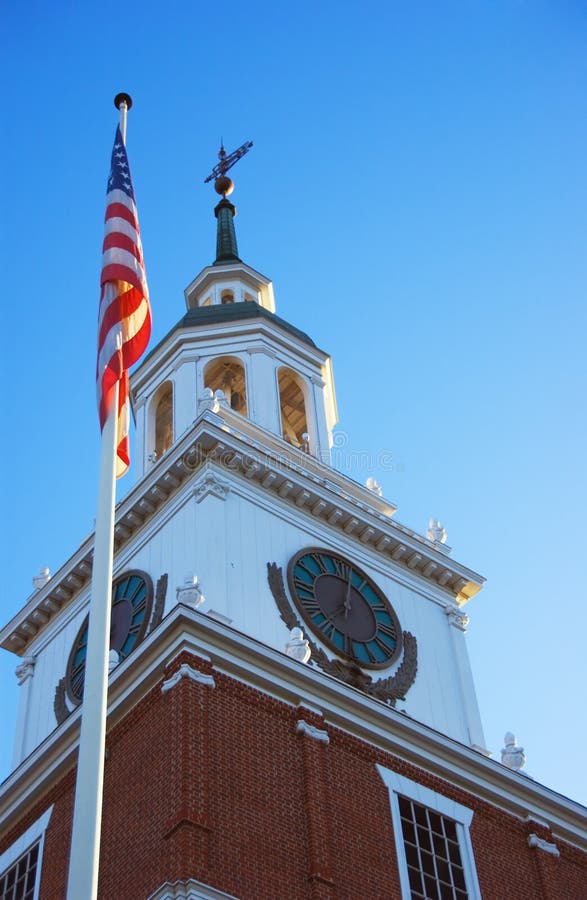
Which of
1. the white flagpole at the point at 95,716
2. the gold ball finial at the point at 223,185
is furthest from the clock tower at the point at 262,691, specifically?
the gold ball finial at the point at 223,185

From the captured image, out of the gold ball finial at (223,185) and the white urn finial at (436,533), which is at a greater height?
the gold ball finial at (223,185)

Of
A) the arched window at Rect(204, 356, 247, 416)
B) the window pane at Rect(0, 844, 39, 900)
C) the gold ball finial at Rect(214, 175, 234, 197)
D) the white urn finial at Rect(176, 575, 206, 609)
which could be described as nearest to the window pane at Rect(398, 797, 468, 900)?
the white urn finial at Rect(176, 575, 206, 609)

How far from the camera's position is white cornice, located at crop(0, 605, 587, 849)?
24484 mm

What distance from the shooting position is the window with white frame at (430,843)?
24.5 m

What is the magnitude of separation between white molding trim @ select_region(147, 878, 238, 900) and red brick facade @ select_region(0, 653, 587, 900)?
0.20 metres

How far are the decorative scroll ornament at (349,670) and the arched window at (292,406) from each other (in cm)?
813

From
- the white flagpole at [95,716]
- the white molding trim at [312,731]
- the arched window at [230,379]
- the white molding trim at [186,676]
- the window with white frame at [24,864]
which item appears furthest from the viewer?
the arched window at [230,379]

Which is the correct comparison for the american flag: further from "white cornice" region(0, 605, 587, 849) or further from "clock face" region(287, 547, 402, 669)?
"clock face" region(287, 547, 402, 669)

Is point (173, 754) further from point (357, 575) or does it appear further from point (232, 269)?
point (232, 269)

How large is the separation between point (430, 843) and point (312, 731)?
2.74 meters

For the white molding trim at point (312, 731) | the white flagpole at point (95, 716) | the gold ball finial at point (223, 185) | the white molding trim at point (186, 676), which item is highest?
the gold ball finial at point (223, 185)

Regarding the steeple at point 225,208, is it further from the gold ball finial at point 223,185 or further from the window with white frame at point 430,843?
the window with white frame at point 430,843

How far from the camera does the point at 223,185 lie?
4488cm

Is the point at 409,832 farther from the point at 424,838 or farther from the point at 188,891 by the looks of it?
the point at 188,891
